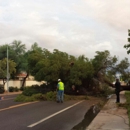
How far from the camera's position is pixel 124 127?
9.16 metres

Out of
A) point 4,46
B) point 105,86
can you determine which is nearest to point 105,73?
point 105,86

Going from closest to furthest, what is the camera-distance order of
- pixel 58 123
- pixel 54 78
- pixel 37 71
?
pixel 58 123
pixel 54 78
pixel 37 71

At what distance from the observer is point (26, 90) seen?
2248 centimetres

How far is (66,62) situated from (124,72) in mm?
5558

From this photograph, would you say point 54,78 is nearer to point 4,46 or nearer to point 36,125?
point 36,125

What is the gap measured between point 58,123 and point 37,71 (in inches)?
556

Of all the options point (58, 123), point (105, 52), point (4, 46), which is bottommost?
point (58, 123)

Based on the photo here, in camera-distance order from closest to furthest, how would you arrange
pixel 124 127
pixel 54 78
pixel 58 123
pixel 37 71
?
pixel 124 127
pixel 58 123
pixel 54 78
pixel 37 71

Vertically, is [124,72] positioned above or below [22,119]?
above

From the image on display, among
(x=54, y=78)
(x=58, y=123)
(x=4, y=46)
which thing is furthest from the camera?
(x=4, y=46)

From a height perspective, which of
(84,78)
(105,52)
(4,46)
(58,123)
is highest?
(4,46)

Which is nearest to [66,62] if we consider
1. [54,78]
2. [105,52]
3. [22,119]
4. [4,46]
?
[54,78]

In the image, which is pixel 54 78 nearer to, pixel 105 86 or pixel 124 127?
pixel 105 86

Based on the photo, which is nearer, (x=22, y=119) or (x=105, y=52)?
(x=22, y=119)
